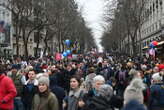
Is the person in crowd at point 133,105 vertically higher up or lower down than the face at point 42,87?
Answer: lower down

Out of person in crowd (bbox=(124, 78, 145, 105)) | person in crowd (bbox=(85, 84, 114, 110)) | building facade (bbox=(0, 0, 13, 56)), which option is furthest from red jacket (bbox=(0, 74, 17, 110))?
building facade (bbox=(0, 0, 13, 56))

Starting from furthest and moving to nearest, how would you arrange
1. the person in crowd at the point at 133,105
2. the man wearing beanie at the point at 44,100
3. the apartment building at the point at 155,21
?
1. the apartment building at the point at 155,21
2. the man wearing beanie at the point at 44,100
3. the person in crowd at the point at 133,105

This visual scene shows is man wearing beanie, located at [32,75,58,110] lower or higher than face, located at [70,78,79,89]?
lower

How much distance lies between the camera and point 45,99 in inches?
239

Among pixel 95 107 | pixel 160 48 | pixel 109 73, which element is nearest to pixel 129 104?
pixel 95 107

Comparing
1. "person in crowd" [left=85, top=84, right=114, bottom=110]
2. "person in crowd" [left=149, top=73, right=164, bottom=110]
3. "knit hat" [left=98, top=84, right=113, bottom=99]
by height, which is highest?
"knit hat" [left=98, top=84, right=113, bottom=99]

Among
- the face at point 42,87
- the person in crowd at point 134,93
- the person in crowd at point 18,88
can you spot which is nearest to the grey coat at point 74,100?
the face at point 42,87

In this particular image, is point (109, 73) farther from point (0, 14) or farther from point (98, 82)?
point (0, 14)

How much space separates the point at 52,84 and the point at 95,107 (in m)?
4.00

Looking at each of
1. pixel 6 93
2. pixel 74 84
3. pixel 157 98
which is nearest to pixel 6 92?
pixel 6 93

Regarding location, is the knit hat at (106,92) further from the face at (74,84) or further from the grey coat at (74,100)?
the face at (74,84)

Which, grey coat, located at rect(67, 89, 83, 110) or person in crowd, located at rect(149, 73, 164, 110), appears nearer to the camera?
grey coat, located at rect(67, 89, 83, 110)

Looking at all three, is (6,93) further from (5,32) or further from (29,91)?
(5,32)

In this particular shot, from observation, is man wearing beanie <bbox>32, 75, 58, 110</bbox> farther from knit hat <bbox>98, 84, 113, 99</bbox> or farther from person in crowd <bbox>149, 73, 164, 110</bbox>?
person in crowd <bbox>149, 73, 164, 110</bbox>
